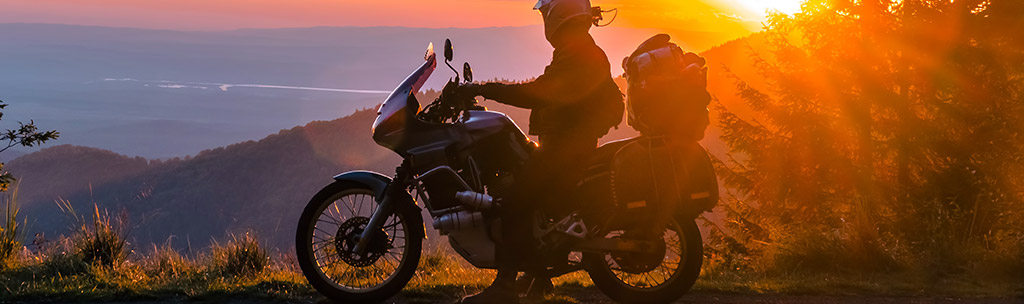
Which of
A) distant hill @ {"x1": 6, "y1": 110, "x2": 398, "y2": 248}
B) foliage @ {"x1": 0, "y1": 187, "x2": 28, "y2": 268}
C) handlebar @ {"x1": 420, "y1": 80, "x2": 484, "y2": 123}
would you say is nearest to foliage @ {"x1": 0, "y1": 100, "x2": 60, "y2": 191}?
foliage @ {"x1": 0, "y1": 187, "x2": 28, "y2": 268}

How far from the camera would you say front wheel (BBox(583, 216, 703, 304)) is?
554 cm

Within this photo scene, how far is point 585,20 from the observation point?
5422mm

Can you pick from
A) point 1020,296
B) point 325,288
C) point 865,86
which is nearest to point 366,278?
point 325,288

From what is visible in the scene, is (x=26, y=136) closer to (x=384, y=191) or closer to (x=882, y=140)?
(x=384, y=191)

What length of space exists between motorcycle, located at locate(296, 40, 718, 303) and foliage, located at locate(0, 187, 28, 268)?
3.79m

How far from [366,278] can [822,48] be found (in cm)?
1419

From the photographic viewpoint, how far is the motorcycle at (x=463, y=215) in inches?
215

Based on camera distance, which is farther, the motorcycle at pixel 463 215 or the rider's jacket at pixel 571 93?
the motorcycle at pixel 463 215

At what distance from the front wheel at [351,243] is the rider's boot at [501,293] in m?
0.55

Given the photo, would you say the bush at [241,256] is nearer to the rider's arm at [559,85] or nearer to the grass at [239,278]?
the grass at [239,278]

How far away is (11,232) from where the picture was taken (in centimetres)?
835

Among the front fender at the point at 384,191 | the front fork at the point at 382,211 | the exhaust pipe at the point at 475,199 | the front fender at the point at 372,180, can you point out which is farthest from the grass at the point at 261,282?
the exhaust pipe at the point at 475,199

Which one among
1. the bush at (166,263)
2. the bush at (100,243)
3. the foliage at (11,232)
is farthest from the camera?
the bush at (100,243)

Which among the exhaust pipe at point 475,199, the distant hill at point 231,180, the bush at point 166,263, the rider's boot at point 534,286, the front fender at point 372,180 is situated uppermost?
the front fender at point 372,180
